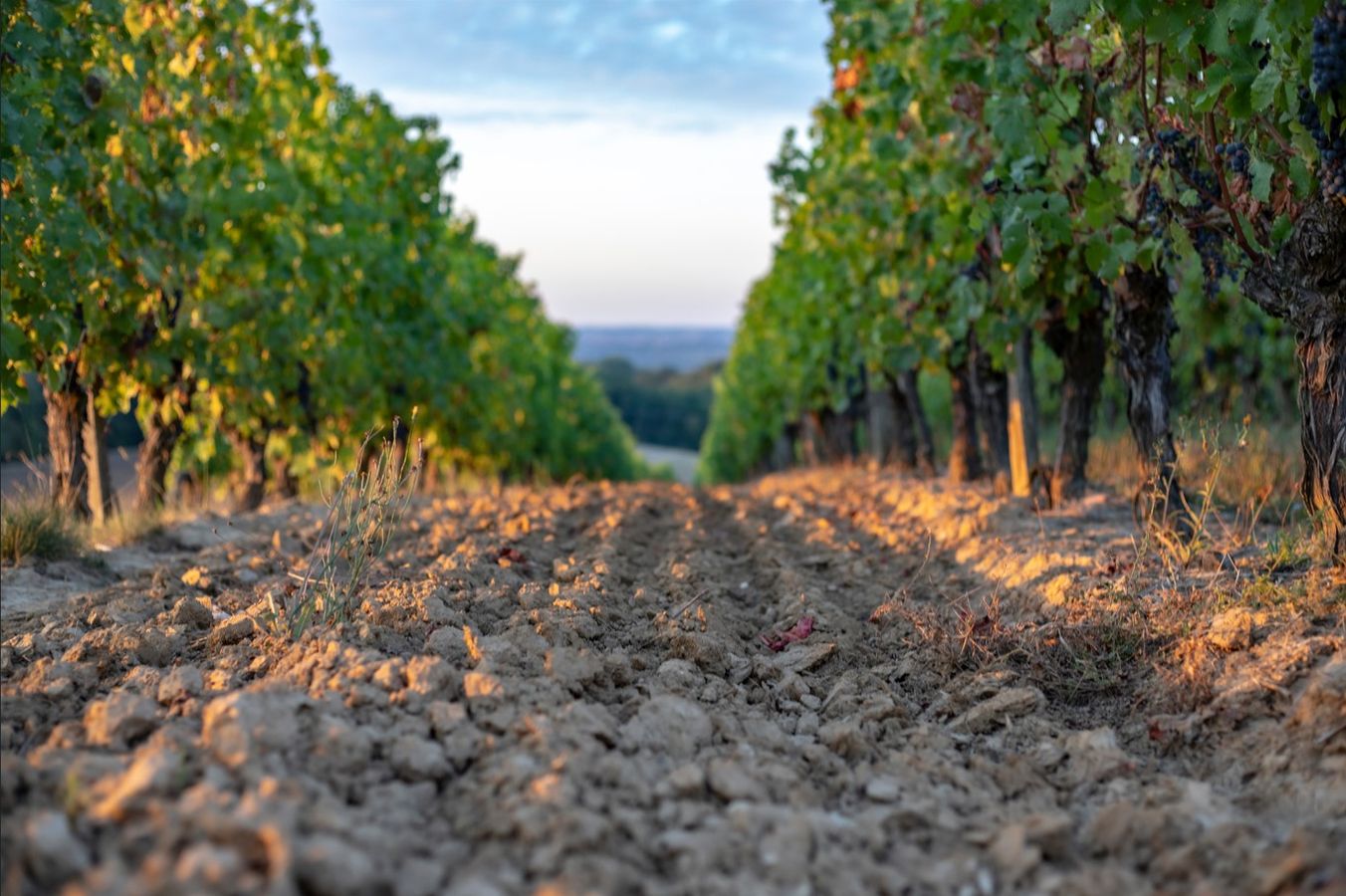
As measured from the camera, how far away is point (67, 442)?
9195 millimetres

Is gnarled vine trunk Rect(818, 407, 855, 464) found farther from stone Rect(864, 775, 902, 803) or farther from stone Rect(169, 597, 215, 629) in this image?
stone Rect(864, 775, 902, 803)

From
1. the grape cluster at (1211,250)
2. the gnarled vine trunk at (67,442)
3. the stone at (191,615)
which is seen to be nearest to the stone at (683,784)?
the stone at (191,615)

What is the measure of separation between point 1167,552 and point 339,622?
4045 millimetres

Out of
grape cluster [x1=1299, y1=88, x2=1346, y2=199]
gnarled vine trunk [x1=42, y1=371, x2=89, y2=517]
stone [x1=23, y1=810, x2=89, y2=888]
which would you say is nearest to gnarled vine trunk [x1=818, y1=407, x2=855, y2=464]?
gnarled vine trunk [x1=42, y1=371, x2=89, y2=517]

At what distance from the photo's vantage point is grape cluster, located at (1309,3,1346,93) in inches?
163

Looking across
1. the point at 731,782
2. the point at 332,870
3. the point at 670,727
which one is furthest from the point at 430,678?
the point at 332,870

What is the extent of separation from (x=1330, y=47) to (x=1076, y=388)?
16.5 ft

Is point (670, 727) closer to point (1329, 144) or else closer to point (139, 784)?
point (139, 784)

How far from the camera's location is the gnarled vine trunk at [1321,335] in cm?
489

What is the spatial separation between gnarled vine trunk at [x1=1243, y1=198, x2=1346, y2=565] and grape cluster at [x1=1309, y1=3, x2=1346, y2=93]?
77cm

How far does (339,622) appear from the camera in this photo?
4.76 m

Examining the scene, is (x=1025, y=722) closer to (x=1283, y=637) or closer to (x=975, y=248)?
(x=1283, y=637)

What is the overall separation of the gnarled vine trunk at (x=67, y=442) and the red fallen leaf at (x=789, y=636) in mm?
Result: 6001

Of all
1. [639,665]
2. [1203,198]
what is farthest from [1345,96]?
[639,665]
